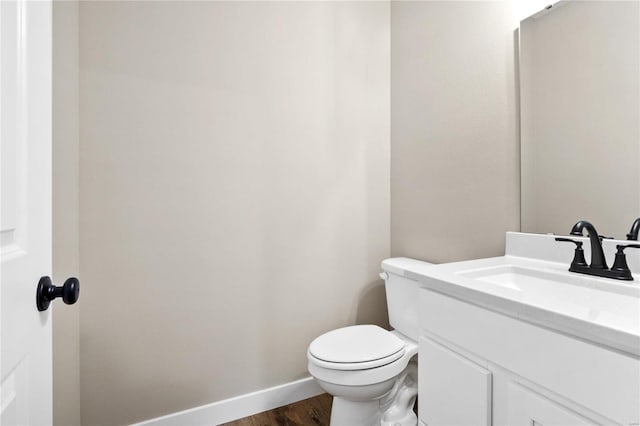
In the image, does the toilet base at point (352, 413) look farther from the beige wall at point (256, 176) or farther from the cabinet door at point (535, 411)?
the cabinet door at point (535, 411)

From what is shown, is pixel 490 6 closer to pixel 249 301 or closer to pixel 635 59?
pixel 635 59

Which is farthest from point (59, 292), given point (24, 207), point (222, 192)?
point (222, 192)

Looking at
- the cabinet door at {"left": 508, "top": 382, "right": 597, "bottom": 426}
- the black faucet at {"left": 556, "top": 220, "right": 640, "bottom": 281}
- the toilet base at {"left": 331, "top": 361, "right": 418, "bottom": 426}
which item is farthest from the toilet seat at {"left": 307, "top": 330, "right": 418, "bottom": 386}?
the black faucet at {"left": 556, "top": 220, "right": 640, "bottom": 281}

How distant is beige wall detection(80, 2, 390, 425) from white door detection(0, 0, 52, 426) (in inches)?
34.1

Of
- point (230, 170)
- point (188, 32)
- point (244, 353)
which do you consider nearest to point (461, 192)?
point (230, 170)

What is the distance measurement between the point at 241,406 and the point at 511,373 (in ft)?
4.62

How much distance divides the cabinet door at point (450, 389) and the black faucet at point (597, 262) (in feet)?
1.65

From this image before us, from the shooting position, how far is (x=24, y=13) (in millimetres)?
536

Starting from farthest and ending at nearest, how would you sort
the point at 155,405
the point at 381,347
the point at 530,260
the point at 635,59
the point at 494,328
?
Answer: the point at 155,405 < the point at 381,347 < the point at 530,260 < the point at 635,59 < the point at 494,328

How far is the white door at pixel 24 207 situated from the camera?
477 mm

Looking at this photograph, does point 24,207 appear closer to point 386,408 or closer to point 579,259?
point 579,259

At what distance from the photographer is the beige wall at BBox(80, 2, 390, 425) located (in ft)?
4.62

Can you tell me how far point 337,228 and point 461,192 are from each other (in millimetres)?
707

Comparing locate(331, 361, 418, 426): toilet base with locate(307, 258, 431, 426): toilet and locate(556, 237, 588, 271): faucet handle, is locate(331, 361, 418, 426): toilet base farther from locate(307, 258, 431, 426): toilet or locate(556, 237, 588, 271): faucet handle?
locate(556, 237, 588, 271): faucet handle
